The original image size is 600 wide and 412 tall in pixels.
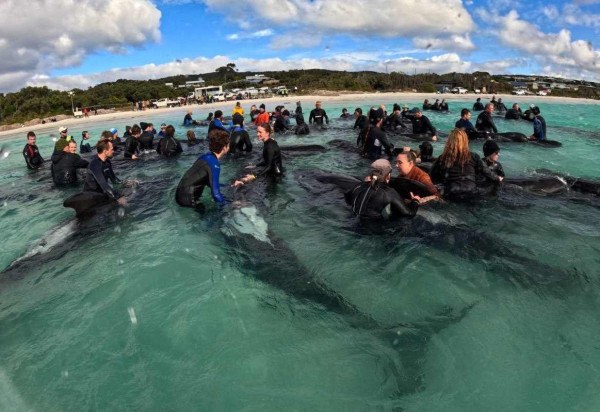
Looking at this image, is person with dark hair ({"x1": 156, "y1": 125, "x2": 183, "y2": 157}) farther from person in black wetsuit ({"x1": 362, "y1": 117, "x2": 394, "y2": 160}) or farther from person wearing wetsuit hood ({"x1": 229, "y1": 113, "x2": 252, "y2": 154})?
person in black wetsuit ({"x1": 362, "y1": 117, "x2": 394, "y2": 160})

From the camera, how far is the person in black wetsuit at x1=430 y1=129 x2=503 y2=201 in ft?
24.1

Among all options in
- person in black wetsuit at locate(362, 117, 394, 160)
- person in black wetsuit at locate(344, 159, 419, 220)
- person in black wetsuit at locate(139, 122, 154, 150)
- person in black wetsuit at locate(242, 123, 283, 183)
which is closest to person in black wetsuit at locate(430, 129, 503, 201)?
person in black wetsuit at locate(344, 159, 419, 220)

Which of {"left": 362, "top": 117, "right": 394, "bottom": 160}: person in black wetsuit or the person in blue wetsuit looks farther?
{"left": 362, "top": 117, "right": 394, "bottom": 160}: person in black wetsuit

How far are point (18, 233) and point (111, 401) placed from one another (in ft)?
22.1

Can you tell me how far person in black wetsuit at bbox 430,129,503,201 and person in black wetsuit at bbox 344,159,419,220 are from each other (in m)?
1.50

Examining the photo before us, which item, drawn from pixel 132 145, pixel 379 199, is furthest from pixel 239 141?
pixel 379 199

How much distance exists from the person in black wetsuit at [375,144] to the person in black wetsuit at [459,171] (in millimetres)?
5019

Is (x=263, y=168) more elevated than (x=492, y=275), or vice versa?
(x=263, y=168)

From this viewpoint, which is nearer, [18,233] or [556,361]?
[556,361]

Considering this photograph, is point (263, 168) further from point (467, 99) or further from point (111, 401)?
point (467, 99)

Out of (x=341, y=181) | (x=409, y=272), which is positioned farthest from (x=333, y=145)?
(x=409, y=272)

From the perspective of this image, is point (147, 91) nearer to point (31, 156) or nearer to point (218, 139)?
point (31, 156)

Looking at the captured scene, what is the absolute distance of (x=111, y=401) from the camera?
371cm

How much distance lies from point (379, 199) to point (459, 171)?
2.32 meters
